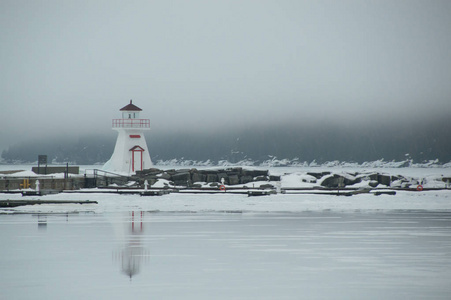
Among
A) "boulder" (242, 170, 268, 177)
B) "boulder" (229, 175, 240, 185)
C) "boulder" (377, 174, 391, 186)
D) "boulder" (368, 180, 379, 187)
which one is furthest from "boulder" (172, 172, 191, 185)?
"boulder" (377, 174, 391, 186)

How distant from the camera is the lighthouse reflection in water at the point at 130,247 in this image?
13133 mm

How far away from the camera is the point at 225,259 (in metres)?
14.2

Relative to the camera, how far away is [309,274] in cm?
1226

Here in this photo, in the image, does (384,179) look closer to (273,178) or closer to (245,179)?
(273,178)

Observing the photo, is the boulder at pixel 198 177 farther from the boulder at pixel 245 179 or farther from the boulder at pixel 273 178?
the boulder at pixel 273 178

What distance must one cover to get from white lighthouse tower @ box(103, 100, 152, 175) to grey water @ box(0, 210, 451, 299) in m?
29.1

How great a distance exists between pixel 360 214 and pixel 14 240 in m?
16.1

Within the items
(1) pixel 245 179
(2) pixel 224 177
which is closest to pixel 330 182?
(1) pixel 245 179

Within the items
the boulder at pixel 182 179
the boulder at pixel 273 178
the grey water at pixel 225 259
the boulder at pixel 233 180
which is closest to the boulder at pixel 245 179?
the boulder at pixel 233 180

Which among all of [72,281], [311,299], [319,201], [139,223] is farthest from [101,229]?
[319,201]

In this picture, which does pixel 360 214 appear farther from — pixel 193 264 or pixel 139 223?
pixel 193 264

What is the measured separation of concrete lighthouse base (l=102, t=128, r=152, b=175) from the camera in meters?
53.1

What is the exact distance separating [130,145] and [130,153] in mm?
716

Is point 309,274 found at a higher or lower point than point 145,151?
lower
